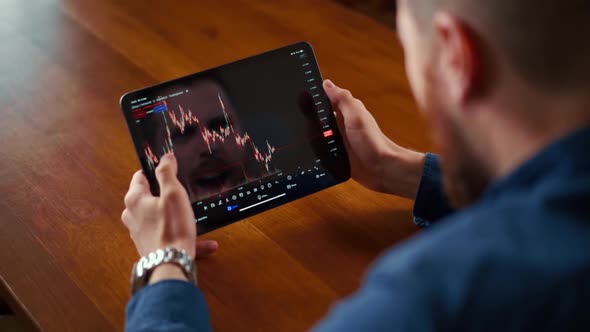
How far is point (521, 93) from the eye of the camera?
0.67 m

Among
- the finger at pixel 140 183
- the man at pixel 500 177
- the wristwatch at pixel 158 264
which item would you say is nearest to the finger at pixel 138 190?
the finger at pixel 140 183

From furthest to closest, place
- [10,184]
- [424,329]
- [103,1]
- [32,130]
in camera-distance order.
Answer: [103,1] → [32,130] → [10,184] → [424,329]

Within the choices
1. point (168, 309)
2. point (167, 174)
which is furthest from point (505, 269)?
point (167, 174)

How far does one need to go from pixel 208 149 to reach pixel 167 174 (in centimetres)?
9

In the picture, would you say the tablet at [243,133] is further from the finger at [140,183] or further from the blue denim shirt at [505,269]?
the blue denim shirt at [505,269]

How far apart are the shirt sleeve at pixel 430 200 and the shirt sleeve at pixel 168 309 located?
15.1 inches

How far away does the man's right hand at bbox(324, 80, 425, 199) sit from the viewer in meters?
1.19

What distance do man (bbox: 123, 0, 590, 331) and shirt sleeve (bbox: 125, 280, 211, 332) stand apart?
0.27 meters

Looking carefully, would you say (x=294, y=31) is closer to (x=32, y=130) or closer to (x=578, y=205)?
(x=32, y=130)

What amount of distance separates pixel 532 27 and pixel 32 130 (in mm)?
1021

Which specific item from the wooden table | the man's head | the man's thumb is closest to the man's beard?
the man's head

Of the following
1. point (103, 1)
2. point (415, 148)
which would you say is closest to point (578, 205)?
point (415, 148)

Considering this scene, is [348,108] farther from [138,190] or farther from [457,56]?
[457,56]

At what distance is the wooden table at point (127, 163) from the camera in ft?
3.41
